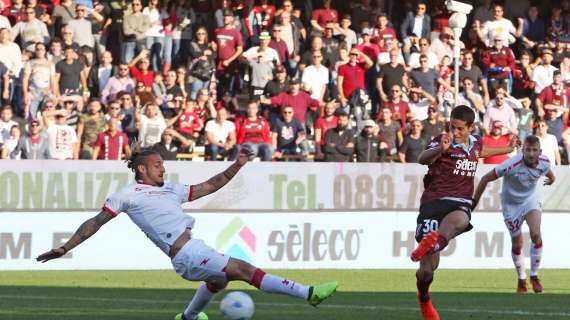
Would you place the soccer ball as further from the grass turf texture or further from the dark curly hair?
the grass turf texture

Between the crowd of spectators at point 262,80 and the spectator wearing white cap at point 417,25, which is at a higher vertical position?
the spectator wearing white cap at point 417,25

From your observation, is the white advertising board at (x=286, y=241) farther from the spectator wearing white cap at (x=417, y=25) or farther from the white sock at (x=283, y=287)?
the white sock at (x=283, y=287)

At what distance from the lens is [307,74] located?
2791 centimetres

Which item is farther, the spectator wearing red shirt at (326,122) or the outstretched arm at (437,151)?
the spectator wearing red shirt at (326,122)

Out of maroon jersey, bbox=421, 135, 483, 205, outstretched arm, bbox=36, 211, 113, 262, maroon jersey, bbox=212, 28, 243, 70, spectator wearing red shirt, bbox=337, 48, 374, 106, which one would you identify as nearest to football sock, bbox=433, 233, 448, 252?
maroon jersey, bbox=421, 135, 483, 205

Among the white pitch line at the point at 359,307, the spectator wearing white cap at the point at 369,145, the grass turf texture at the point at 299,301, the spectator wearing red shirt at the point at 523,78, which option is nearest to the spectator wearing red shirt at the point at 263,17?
the spectator wearing white cap at the point at 369,145

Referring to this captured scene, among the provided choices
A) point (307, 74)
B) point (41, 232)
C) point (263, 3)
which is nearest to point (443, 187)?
point (41, 232)

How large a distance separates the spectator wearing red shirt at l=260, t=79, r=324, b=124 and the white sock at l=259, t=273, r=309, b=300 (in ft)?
51.4

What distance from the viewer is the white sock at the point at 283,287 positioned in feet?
36.3

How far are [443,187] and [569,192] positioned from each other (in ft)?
40.4

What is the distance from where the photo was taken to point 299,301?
1548 centimetres

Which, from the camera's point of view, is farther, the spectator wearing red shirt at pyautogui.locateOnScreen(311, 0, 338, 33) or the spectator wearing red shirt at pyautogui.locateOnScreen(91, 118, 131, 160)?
the spectator wearing red shirt at pyautogui.locateOnScreen(311, 0, 338, 33)

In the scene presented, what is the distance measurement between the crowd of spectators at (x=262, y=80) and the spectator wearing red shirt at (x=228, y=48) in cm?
3

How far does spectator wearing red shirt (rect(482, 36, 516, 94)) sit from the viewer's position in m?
30.0
